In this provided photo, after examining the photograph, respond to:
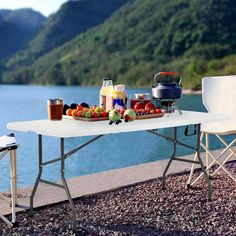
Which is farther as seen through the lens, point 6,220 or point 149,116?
point 149,116

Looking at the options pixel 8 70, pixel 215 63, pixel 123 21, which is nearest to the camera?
pixel 215 63

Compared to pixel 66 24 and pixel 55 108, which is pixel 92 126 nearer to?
pixel 55 108

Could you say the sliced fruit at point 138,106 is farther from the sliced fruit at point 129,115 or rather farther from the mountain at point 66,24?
the mountain at point 66,24

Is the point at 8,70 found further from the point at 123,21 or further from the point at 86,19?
the point at 123,21

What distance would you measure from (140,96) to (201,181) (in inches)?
36.3

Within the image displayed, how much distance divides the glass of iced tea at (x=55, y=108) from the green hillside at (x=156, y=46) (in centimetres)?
3957

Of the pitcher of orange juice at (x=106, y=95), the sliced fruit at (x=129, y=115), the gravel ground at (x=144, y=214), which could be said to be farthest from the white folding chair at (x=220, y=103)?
the sliced fruit at (x=129, y=115)

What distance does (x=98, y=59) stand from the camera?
2352 inches

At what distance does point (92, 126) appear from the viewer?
2465 mm

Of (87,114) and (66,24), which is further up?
(66,24)

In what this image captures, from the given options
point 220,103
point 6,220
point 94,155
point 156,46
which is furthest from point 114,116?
point 156,46

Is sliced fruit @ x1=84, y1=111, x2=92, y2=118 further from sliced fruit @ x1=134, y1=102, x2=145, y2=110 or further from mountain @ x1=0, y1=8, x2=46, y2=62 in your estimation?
mountain @ x1=0, y1=8, x2=46, y2=62

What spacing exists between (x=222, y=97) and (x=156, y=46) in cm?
4954

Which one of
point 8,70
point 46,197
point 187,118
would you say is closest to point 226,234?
point 187,118
